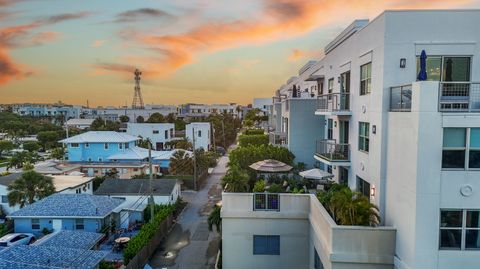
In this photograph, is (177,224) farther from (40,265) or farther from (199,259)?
(40,265)

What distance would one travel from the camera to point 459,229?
9156mm

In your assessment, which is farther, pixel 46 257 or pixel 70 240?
pixel 70 240

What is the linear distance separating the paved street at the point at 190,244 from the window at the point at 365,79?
12.8 meters

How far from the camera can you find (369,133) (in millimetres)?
13211

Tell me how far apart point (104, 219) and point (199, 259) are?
8.37 metres

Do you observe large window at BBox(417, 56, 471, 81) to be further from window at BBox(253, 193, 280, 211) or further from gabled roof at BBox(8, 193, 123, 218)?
gabled roof at BBox(8, 193, 123, 218)

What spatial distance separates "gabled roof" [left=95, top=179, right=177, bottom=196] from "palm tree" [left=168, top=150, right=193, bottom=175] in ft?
31.4

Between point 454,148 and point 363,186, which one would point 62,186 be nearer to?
point 363,186

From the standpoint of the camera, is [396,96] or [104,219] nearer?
[396,96]

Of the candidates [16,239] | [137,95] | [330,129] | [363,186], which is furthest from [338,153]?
[137,95]

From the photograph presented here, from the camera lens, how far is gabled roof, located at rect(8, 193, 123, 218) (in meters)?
23.8

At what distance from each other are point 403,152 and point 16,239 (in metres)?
24.2

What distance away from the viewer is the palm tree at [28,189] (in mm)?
25281

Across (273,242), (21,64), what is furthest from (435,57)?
(21,64)
